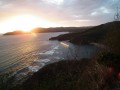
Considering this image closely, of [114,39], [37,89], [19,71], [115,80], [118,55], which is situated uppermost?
[114,39]

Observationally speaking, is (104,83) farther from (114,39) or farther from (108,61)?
(114,39)

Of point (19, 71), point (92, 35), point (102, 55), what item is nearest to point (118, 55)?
point (102, 55)

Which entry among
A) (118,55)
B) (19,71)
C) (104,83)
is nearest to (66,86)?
(104,83)

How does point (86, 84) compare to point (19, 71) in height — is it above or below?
above

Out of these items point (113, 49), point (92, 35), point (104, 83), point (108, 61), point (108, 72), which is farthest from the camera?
point (92, 35)

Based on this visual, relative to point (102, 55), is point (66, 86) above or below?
below

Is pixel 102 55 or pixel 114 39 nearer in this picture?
pixel 102 55

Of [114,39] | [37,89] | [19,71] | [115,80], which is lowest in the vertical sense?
[19,71]

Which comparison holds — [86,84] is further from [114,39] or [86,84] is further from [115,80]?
[114,39]

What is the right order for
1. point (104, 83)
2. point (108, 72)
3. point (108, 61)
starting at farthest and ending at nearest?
point (108, 61)
point (108, 72)
point (104, 83)
